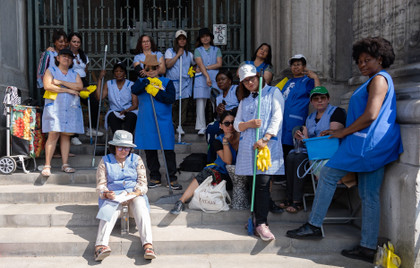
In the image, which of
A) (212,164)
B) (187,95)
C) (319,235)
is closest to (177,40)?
(187,95)

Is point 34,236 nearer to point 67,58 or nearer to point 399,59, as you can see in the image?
point 67,58

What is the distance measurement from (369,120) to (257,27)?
459cm

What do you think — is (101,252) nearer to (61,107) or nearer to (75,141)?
(61,107)

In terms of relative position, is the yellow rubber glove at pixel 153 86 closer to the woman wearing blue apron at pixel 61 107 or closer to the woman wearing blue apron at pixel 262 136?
the woman wearing blue apron at pixel 61 107

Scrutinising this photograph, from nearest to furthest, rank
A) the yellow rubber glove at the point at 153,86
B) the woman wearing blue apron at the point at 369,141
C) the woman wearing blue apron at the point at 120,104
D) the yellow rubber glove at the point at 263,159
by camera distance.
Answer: the woman wearing blue apron at the point at 369,141, the yellow rubber glove at the point at 263,159, the yellow rubber glove at the point at 153,86, the woman wearing blue apron at the point at 120,104

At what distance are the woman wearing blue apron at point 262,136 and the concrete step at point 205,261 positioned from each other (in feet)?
0.91

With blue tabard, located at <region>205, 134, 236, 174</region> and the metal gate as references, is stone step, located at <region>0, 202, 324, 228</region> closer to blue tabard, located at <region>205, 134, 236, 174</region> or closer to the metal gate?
blue tabard, located at <region>205, 134, 236, 174</region>

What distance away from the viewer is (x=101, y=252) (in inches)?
158

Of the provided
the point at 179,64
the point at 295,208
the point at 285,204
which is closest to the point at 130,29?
the point at 179,64

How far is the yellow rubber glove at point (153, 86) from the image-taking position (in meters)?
5.39

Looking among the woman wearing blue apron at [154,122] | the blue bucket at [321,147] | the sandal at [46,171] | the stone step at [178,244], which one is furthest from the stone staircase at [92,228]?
the blue bucket at [321,147]

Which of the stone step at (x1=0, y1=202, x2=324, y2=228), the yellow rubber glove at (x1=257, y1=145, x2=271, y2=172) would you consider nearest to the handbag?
the stone step at (x1=0, y1=202, x2=324, y2=228)

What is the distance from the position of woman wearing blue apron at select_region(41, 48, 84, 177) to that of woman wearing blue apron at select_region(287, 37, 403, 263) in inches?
147

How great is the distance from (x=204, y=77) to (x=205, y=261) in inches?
149
